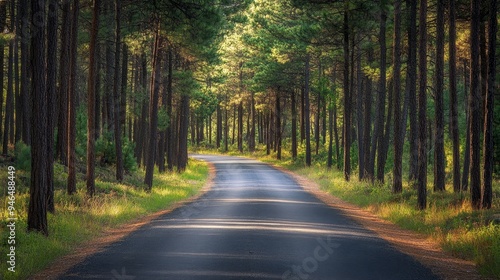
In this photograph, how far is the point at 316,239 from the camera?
1346 cm

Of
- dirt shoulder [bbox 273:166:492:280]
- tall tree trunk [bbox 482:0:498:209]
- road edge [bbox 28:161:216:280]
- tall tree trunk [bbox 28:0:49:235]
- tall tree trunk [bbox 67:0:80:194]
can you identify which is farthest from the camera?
tall tree trunk [bbox 67:0:80:194]

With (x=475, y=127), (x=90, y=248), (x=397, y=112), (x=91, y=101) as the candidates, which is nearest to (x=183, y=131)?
(x=397, y=112)

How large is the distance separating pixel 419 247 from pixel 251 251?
14.2 feet

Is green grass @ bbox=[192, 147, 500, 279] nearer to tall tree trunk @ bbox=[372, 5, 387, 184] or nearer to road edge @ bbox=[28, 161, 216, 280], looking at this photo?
tall tree trunk @ bbox=[372, 5, 387, 184]

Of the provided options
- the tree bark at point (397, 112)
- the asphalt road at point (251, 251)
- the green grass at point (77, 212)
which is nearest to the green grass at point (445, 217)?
the tree bark at point (397, 112)

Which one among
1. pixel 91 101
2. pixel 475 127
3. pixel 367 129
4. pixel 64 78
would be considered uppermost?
pixel 64 78

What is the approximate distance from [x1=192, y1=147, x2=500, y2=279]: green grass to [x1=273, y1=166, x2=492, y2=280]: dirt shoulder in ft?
0.66

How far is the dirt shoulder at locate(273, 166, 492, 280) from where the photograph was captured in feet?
34.9

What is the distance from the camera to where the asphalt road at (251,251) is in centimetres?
979

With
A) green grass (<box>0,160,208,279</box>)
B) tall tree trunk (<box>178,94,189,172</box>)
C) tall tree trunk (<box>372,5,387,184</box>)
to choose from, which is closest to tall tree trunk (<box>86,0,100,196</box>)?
green grass (<box>0,160,208,279</box>)

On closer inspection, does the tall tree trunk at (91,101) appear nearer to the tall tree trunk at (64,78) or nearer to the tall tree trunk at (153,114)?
the tall tree trunk at (64,78)

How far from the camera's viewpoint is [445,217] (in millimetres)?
16422

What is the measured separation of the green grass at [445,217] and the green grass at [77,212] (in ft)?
26.1

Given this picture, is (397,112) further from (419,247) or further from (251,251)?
(251,251)
